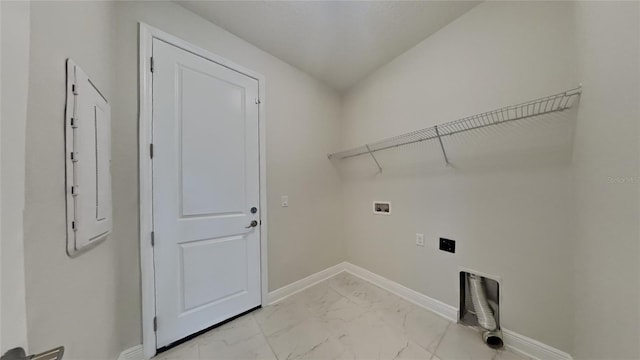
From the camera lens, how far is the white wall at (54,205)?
621mm

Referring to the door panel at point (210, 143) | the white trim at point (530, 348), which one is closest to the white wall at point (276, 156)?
the door panel at point (210, 143)

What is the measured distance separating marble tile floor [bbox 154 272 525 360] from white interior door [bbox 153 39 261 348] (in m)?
0.17

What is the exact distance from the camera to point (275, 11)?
1573mm

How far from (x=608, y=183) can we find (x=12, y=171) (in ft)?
6.22

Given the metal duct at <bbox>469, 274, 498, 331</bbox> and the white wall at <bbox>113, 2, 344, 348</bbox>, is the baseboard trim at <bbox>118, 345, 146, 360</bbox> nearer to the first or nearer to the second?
the white wall at <bbox>113, 2, 344, 348</bbox>

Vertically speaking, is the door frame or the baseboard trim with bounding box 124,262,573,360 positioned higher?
the door frame

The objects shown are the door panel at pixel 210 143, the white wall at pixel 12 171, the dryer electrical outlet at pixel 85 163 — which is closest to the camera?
the white wall at pixel 12 171

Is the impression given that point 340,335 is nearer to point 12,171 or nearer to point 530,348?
point 530,348

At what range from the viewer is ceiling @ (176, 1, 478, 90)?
60.1 inches

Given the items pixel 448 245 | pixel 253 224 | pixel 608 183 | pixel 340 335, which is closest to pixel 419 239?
pixel 448 245

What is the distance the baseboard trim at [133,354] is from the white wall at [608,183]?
240 centimetres

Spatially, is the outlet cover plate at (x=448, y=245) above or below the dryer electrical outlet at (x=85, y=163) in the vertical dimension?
below

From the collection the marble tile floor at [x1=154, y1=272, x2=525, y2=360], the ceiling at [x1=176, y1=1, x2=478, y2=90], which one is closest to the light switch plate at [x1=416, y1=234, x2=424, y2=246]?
the marble tile floor at [x1=154, y1=272, x2=525, y2=360]

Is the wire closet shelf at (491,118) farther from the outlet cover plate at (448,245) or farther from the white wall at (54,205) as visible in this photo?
the white wall at (54,205)
